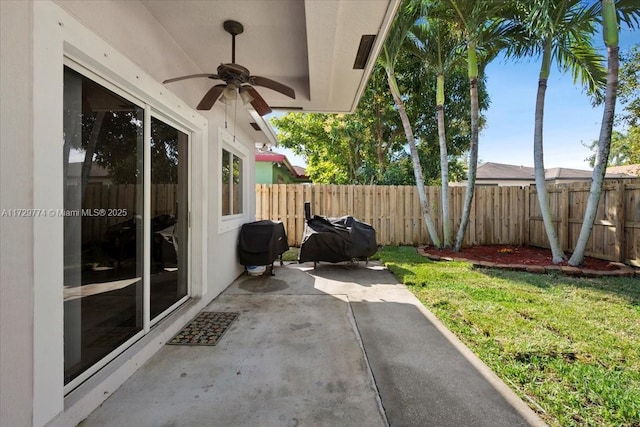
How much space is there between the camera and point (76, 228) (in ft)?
6.31

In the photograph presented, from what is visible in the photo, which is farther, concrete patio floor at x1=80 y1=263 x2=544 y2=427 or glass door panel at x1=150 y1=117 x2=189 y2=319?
glass door panel at x1=150 y1=117 x2=189 y2=319

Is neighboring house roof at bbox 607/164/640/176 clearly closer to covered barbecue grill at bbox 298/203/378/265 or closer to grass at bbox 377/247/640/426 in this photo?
grass at bbox 377/247/640/426

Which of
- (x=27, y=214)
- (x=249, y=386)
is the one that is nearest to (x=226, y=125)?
(x=27, y=214)

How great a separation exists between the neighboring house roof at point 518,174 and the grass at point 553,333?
16.2 meters

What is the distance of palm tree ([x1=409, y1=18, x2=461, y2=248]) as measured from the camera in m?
6.98

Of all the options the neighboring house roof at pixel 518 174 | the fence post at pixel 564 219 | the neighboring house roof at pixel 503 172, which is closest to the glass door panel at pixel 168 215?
the fence post at pixel 564 219

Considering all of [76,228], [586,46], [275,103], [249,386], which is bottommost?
[249,386]

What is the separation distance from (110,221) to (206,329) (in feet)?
4.89

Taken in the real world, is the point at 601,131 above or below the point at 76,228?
above

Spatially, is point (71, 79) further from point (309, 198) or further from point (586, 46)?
point (586, 46)

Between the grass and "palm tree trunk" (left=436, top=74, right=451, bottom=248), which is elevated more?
"palm tree trunk" (left=436, top=74, right=451, bottom=248)

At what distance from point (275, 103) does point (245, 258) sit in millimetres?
2684

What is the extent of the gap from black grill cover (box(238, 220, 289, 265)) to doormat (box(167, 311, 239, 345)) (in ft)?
5.01

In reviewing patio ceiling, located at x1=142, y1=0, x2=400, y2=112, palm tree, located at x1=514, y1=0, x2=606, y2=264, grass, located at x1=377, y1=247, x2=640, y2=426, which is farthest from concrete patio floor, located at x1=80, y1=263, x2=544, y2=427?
palm tree, located at x1=514, y1=0, x2=606, y2=264
